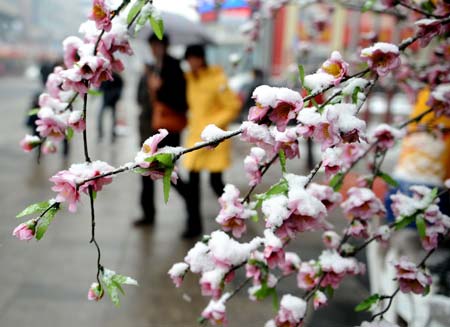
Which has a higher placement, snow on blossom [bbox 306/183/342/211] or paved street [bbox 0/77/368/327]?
snow on blossom [bbox 306/183/342/211]

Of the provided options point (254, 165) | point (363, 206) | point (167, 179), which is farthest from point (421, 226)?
point (167, 179)

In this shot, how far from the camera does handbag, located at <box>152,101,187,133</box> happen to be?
4.67 metres

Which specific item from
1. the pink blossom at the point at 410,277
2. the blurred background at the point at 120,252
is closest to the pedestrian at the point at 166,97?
the blurred background at the point at 120,252

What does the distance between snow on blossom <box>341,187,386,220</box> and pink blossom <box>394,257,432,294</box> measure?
0.95 feet

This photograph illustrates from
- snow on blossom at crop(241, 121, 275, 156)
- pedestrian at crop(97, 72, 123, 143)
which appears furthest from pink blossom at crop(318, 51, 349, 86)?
pedestrian at crop(97, 72, 123, 143)

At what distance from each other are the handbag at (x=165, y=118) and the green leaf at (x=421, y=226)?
9.96 feet

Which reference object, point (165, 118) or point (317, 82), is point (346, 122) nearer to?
point (317, 82)

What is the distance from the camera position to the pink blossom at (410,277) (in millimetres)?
1913

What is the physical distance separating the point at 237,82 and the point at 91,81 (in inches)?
534

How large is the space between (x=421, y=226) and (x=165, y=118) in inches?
124

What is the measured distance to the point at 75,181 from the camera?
1390 mm

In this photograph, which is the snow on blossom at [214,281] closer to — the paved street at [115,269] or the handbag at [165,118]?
the paved street at [115,269]

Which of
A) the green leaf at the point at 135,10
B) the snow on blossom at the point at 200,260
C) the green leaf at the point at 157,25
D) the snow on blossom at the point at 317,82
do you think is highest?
the green leaf at the point at 135,10

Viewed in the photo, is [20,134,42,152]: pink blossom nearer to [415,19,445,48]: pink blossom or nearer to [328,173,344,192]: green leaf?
[328,173,344,192]: green leaf
